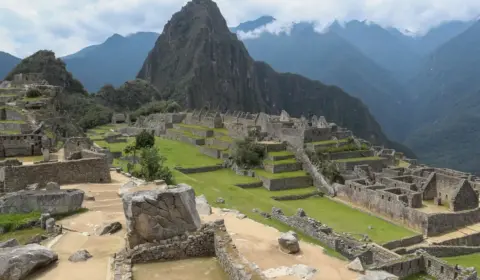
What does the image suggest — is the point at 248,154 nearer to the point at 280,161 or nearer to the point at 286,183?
the point at 280,161

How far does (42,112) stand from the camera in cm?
3219

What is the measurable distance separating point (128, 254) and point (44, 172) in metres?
7.53

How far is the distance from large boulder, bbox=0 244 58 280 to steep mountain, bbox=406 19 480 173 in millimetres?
78688

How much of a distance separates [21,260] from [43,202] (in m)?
4.28

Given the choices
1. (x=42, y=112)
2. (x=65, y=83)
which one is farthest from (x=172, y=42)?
(x=42, y=112)

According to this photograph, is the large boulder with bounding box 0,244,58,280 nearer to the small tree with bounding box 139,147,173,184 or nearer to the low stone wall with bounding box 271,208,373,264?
the low stone wall with bounding box 271,208,373,264

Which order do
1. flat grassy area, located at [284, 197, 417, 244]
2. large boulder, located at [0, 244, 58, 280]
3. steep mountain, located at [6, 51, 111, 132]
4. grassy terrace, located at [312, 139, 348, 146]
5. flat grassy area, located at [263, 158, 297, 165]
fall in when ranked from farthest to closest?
1. steep mountain, located at [6, 51, 111, 132]
2. grassy terrace, located at [312, 139, 348, 146]
3. flat grassy area, located at [263, 158, 297, 165]
4. flat grassy area, located at [284, 197, 417, 244]
5. large boulder, located at [0, 244, 58, 280]

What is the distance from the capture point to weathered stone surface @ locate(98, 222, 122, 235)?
1132cm

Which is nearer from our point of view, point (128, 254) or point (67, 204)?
point (128, 254)

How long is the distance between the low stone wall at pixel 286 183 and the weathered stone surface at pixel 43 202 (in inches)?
836

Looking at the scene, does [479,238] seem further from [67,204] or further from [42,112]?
[42,112]

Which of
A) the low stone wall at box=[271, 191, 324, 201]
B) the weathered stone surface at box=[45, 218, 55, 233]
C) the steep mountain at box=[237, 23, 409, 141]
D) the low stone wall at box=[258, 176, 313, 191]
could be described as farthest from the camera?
the steep mountain at box=[237, 23, 409, 141]

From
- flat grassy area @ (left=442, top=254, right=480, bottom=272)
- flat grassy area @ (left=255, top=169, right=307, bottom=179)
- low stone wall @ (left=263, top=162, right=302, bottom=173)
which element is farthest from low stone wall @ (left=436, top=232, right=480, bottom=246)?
low stone wall @ (left=263, top=162, right=302, bottom=173)

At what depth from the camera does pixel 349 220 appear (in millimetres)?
25594
